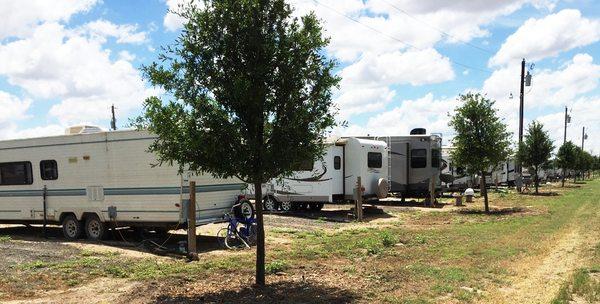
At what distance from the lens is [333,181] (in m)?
19.8

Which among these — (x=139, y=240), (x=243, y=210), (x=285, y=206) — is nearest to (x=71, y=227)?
(x=139, y=240)

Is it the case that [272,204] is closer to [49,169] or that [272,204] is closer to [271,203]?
Answer: [271,203]

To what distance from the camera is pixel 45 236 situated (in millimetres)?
14453

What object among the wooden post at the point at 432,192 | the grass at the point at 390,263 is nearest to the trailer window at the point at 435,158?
the wooden post at the point at 432,192

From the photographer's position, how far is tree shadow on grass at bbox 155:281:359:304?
7.12m

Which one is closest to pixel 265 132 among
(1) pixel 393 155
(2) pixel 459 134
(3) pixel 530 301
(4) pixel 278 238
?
(3) pixel 530 301

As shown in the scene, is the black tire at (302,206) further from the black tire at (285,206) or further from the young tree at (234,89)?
the young tree at (234,89)

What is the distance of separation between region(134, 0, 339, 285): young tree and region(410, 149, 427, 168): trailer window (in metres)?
19.3

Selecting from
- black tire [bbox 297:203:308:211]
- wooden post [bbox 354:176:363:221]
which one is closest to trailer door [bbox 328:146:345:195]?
wooden post [bbox 354:176:363:221]

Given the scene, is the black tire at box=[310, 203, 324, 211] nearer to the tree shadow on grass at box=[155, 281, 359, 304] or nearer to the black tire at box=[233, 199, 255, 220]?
the black tire at box=[233, 199, 255, 220]

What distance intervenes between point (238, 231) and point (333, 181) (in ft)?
25.4

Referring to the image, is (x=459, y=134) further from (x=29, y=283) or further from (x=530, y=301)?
(x=29, y=283)

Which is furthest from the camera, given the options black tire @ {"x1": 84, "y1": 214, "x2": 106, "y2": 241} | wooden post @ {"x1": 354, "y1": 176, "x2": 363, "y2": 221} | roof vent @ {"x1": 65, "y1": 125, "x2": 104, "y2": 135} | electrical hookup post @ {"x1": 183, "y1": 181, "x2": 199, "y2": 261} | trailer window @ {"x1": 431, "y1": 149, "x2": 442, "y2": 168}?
trailer window @ {"x1": 431, "y1": 149, "x2": 442, "y2": 168}

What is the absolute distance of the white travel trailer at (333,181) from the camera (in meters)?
19.7
